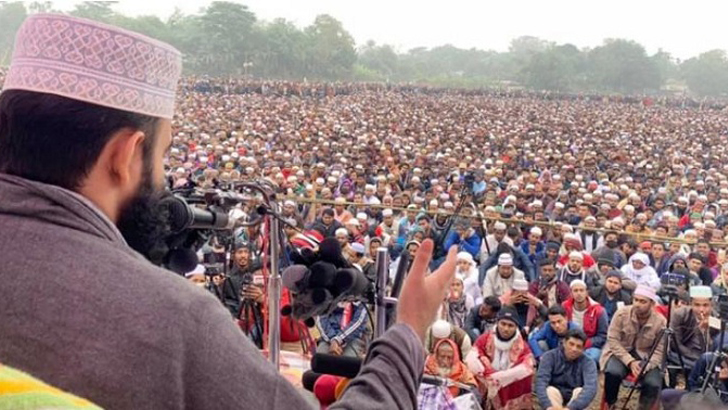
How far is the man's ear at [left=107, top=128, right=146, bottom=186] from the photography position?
78 centimetres

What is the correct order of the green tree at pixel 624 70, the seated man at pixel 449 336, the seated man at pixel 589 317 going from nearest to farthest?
the seated man at pixel 449 336, the seated man at pixel 589 317, the green tree at pixel 624 70

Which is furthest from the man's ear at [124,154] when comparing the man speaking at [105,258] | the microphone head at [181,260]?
the microphone head at [181,260]

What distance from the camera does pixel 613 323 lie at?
15.2 feet

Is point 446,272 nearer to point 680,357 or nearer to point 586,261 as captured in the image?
point 680,357

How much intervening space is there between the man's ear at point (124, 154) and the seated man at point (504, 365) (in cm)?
365

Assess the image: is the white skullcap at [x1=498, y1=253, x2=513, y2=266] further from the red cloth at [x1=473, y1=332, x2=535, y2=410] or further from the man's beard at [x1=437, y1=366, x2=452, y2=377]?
the man's beard at [x1=437, y1=366, x2=452, y2=377]

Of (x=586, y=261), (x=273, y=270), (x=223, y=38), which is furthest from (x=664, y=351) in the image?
(x=223, y=38)

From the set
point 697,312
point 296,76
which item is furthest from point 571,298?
point 296,76

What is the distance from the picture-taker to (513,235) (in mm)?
7117

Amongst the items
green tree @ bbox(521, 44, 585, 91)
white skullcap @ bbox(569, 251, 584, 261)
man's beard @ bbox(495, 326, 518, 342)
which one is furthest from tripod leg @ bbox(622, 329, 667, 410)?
green tree @ bbox(521, 44, 585, 91)

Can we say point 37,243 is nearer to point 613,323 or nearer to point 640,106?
point 613,323

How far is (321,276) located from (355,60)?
46.9 meters

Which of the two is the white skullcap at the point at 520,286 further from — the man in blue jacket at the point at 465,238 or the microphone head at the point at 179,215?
the microphone head at the point at 179,215

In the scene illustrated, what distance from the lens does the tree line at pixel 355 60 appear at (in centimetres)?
3947
